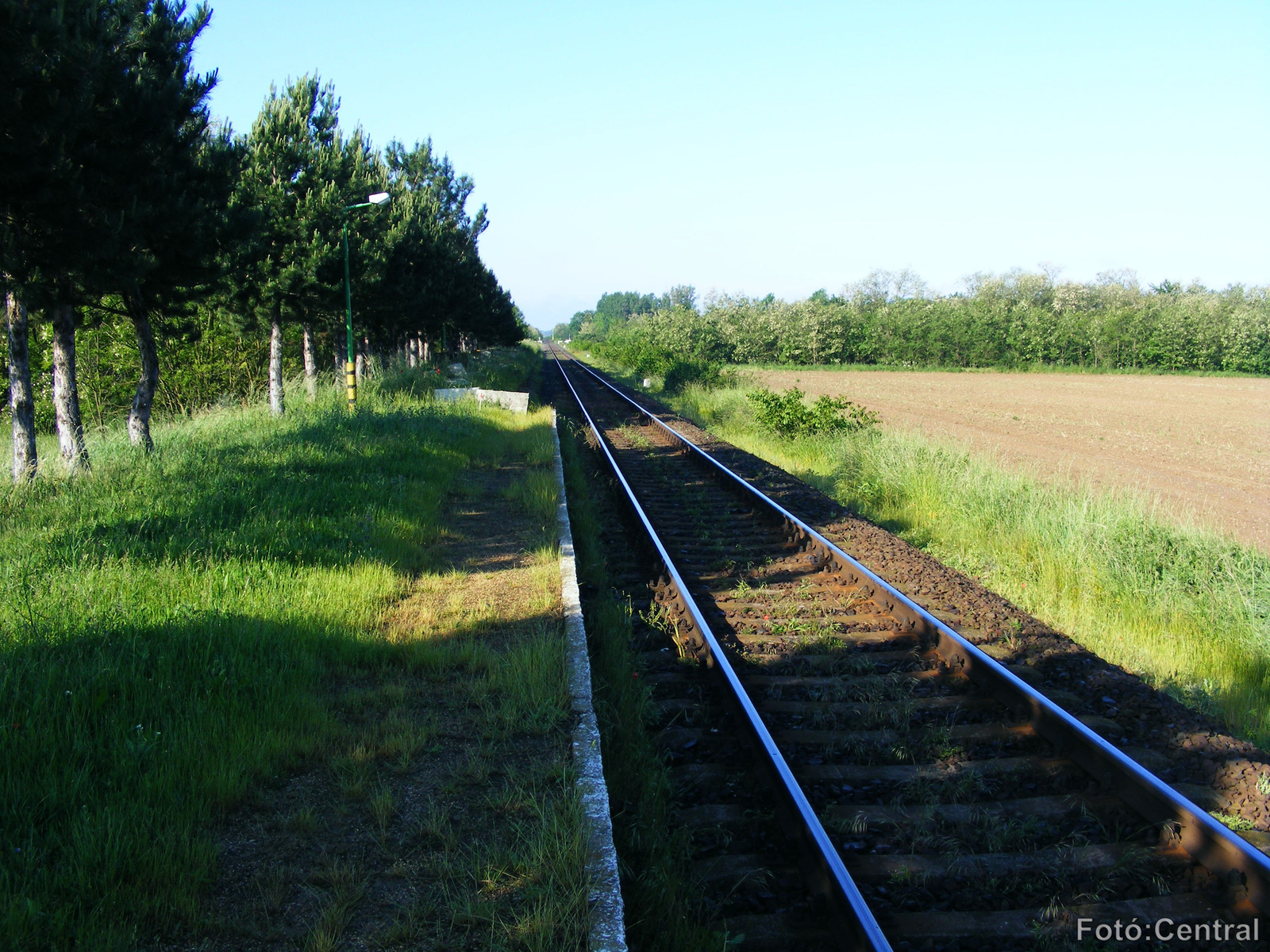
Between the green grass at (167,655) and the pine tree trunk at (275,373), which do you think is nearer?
the green grass at (167,655)

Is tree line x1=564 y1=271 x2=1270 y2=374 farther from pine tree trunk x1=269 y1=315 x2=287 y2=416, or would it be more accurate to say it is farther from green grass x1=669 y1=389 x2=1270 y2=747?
green grass x1=669 y1=389 x2=1270 y2=747

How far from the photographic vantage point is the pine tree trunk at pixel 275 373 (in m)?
17.0

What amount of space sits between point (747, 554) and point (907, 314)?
7536cm

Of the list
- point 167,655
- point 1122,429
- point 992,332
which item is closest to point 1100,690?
point 167,655

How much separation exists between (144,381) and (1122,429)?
26201mm

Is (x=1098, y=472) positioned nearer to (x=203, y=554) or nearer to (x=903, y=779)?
(x=903, y=779)

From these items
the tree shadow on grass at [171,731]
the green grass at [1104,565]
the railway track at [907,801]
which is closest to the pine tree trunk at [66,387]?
the tree shadow on grass at [171,731]

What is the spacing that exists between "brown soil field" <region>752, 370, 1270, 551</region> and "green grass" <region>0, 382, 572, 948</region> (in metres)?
9.30

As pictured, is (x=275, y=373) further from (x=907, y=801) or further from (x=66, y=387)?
(x=907, y=801)

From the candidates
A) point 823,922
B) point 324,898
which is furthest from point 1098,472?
point 324,898

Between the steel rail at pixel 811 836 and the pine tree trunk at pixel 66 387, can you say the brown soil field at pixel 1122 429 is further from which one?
the pine tree trunk at pixel 66 387

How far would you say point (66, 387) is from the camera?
384 inches

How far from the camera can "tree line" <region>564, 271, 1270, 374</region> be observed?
66.1 meters

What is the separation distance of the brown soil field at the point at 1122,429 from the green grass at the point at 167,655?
9.30 metres
